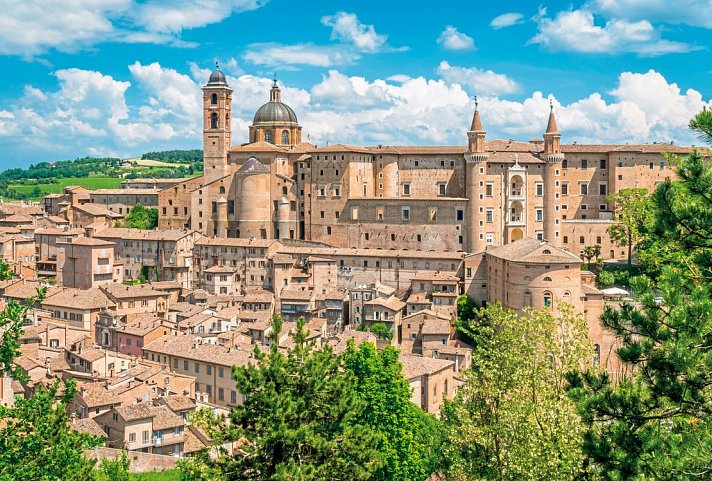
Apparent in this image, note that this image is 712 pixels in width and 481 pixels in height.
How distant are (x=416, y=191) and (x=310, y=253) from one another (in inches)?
505

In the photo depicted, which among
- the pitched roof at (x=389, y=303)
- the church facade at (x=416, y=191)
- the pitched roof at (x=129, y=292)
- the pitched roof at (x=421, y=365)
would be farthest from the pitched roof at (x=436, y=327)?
the pitched roof at (x=129, y=292)

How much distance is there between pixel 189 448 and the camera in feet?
123

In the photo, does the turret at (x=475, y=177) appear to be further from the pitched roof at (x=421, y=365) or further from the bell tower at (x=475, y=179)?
the pitched roof at (x=421, y=365)

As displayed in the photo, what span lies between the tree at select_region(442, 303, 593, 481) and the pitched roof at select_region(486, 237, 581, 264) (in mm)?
33829

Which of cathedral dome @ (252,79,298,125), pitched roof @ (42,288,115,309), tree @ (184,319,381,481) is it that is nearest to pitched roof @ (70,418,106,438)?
tree @ (184,319,381,481)

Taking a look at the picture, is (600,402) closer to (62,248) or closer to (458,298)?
(458,298)

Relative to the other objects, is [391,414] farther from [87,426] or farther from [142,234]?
[142,234]

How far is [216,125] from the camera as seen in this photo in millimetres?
77875

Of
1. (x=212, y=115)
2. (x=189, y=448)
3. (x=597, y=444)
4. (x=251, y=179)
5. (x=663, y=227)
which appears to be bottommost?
(x=189, y=448)

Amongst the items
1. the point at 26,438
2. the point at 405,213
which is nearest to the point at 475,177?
the point at 405,213

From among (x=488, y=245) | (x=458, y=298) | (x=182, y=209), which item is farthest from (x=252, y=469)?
(x=182, y=209)

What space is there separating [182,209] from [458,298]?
102 feet

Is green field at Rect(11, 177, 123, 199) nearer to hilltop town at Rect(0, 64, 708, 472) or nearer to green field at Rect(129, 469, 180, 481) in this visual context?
hilltop town at Rect(0, 64, 708, 472)

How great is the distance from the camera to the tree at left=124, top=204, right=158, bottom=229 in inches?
3020
